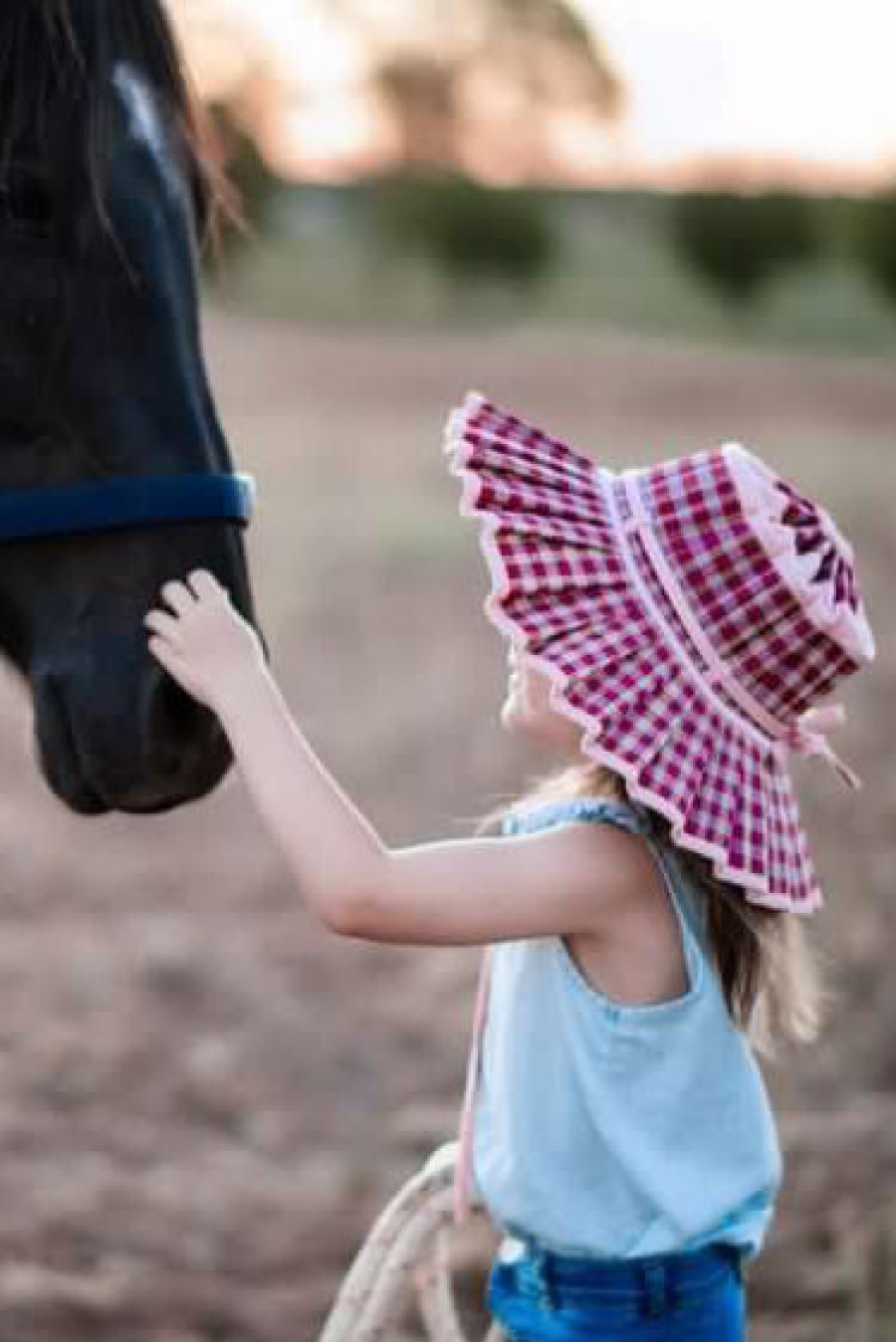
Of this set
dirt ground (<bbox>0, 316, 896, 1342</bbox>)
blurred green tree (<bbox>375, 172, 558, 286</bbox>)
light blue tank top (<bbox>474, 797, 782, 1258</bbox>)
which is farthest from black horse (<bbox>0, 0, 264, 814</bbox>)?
blurred green tree (<bbox>375, 172, 558, 286</bbox>)

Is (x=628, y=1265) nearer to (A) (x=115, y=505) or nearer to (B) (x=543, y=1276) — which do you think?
(B) (x=543, y=1276)

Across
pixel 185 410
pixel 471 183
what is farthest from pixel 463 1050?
pixel 471 183

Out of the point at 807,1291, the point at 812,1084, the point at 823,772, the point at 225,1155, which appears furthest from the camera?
the point at 823,772

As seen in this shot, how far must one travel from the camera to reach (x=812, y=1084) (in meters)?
3.65

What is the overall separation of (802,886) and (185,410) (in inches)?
30.9

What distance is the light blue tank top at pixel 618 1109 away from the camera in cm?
167

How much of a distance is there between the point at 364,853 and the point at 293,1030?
8.58ft

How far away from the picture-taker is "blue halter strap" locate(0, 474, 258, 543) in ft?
6.27

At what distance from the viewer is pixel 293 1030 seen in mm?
4051

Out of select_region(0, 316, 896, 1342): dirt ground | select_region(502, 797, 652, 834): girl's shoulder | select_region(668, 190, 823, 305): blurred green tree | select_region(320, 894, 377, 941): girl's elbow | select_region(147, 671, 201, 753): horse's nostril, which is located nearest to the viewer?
select_region(320, 894, 377, 941): girl's elbow

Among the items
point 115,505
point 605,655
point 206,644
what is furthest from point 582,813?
point 115,505

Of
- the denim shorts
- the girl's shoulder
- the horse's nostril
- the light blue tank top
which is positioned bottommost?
the denim shorts

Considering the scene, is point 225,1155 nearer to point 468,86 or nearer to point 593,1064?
point 593,1064

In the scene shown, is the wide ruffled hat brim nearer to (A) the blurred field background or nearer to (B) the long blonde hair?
(B) the long blonde hair
